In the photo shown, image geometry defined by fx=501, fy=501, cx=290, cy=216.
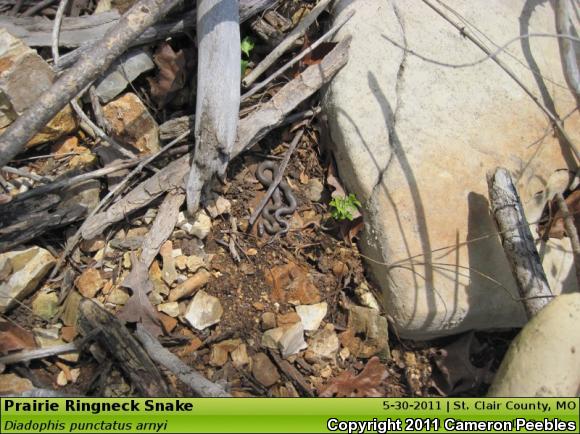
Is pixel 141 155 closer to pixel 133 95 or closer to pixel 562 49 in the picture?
pixel 133 95

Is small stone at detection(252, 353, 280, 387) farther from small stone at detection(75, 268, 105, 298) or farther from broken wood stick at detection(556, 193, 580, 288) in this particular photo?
broken wood stick at detection(556, 193, 580, 288)

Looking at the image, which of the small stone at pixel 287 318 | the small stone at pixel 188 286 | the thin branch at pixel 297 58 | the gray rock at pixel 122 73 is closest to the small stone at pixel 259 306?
the small stone at pixel 287 318

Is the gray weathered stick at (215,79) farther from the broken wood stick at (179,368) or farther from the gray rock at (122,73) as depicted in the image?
the broken wood stick at (179,368)

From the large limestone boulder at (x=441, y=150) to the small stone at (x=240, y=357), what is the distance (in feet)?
3.38

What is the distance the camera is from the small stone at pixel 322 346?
3.30 m

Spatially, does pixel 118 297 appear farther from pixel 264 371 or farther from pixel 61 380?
pixel 264 371

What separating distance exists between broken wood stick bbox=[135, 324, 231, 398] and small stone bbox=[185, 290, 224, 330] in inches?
10.9

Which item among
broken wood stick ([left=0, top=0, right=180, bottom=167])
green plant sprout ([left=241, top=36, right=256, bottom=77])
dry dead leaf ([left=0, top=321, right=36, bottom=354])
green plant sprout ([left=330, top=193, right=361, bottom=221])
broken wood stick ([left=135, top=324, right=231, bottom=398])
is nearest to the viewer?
broken wood stick ([left=0, top=0, right=180, bottom=167])

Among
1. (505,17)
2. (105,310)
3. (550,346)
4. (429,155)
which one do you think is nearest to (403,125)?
(429,155)

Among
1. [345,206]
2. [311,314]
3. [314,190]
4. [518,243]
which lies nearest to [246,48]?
[314,190]

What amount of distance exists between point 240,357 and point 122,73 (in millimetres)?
2156

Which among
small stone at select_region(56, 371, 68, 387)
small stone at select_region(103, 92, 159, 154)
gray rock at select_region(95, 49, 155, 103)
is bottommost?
small stone at select_region(56, 371, 68, 387)

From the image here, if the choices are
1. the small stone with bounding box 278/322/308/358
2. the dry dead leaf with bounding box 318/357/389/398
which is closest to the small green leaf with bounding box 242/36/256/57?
the small stone with bounding box 278/322/308/358

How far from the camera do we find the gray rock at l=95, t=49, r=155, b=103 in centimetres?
356
